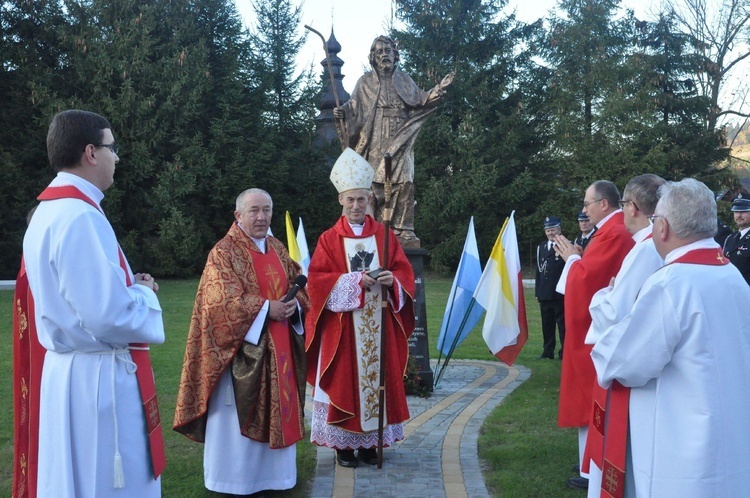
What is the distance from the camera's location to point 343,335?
5.60 meters

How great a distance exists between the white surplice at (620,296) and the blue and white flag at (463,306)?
A: 487 cm

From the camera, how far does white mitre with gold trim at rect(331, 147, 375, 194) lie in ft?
18.6

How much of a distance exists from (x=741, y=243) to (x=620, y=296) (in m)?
6.59

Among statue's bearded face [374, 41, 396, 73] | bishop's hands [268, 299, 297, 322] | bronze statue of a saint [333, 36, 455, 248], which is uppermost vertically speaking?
statue's bearded face [374, 41, 396, 73]

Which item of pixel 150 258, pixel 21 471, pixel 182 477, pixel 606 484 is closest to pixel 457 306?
pixel 182 477

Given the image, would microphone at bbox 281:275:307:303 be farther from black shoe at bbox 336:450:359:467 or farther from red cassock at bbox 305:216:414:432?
black shoe at bbox 336:450:359:467

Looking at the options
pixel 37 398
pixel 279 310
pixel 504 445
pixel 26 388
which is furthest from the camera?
pixel 504 445

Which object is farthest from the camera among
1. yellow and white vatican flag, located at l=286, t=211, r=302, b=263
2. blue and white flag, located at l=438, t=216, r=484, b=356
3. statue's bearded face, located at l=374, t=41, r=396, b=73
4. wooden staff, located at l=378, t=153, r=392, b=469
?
yellow and white vatican flag, located at l=286, t=211, r=302, b=263

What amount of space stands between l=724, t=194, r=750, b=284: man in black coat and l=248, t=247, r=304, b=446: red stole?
6.41 meters

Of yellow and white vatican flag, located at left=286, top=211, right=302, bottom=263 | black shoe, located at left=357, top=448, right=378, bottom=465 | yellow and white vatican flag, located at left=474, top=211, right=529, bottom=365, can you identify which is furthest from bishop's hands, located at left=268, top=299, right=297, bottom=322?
yellow and white vatican flag, located at left=286, top=211, right=302, bottom=263

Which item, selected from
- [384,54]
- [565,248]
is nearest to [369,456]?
[565,248]

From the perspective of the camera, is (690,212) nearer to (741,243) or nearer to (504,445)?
(504,445)

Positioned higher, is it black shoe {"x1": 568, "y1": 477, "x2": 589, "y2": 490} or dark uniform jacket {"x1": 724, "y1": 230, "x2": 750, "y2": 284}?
dark uniform jacket {"x1": 724, "y1": 230, "x2": 750, "y2": 284}

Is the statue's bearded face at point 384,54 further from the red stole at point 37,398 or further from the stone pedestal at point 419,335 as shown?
the red stole at point 37,398
